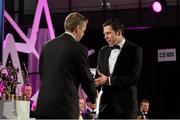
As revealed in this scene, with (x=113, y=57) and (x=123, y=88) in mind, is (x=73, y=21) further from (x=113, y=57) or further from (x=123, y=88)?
(x=123, y=88)

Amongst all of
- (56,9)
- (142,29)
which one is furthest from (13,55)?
(56,9)

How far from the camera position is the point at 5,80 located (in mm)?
4680

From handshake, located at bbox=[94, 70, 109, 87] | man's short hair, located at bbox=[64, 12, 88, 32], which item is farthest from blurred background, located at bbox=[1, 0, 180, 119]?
man's short hair, located at bbox=[64, 12, 88, 32]

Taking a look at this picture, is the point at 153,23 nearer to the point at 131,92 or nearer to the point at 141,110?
the point at 141,110

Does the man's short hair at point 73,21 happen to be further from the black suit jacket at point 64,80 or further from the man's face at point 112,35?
the man's face at point 112,35

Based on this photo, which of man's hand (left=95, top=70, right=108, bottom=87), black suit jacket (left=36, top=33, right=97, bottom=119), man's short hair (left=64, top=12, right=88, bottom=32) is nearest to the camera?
black suit jacket (left=36, top=33, right=97, bottom=119)

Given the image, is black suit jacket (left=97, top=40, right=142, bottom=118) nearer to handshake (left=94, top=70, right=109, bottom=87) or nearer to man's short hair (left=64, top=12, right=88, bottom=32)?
handshake (left=94, top=70, right=109, bottom=87)

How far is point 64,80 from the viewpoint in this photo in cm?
293

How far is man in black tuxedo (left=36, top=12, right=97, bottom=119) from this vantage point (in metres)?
2.92

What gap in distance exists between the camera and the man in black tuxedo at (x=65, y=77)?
292 centimetres

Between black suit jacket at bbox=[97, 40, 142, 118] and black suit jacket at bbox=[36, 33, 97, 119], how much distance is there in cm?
35

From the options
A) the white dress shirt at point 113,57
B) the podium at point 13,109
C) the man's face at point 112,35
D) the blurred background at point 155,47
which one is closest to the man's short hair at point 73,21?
the man's face at point 112,35

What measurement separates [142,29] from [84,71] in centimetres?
834

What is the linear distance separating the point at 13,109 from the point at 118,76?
1.58m
